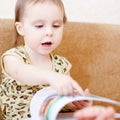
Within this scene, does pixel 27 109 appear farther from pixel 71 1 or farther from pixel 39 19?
pixel 71 1

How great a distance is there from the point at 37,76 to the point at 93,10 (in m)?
0.74

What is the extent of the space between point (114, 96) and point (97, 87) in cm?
8

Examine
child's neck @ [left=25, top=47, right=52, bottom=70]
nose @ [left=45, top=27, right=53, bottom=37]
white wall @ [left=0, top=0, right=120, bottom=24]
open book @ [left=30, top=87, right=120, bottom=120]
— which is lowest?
open book @ [left=30, top=87, right=120, bottom=120]

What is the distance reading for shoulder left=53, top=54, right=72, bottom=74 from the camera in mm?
1126

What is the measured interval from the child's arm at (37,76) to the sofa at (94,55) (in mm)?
263

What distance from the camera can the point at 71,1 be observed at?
1479mm

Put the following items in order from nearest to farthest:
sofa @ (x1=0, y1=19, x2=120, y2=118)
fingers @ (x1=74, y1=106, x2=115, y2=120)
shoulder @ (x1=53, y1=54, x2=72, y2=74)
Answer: fingers @ (x1=74, y1=106, x2=115, y2=120), shoulder @ (x1=53, y1=54, x2=72, y2=74), sofa @ (x1=0, y1=19, x2=120, y2=118)

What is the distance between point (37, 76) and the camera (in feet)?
2.81

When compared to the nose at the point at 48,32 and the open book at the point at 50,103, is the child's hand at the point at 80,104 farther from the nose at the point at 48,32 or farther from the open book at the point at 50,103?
the nose at the point at 48,32

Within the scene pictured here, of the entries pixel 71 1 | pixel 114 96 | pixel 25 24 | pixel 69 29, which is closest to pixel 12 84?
pixel 25 24

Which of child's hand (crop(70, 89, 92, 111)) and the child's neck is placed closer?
child's hand (crop(70, 89, 92, 111))

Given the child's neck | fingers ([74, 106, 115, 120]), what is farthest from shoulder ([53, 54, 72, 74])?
fingers ([74, 106, 115, 120])

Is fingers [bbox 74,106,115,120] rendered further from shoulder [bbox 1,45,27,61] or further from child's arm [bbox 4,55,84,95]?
shoulder [bbox 1,45,27,61]

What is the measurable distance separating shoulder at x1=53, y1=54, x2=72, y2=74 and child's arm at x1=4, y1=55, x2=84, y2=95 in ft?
0.56
